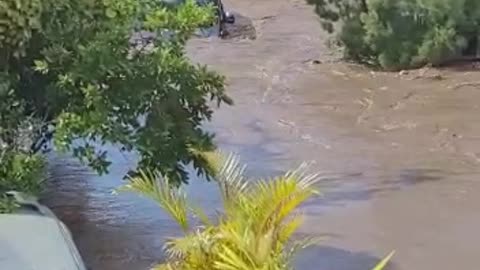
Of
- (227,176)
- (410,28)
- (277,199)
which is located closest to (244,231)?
(277,199)

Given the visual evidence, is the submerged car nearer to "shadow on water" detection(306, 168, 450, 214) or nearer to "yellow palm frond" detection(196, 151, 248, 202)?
"yellow palm frond" detection(196, 151, 248, 202)

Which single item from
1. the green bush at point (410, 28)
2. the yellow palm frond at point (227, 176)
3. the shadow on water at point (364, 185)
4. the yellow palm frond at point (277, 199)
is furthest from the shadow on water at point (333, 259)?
the green bush at point (410, 28)

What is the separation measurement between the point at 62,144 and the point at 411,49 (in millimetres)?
11753

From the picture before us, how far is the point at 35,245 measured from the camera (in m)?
4.21

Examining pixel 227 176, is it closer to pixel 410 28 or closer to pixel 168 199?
pixel 168 199

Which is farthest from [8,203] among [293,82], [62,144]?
[293,82]

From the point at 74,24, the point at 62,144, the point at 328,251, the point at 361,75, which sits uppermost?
the point at 74,24

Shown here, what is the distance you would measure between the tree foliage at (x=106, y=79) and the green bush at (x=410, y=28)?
10.2 metres

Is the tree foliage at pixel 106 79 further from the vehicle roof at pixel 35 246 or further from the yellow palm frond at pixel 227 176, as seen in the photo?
the vehicle roof at pixel 35 246

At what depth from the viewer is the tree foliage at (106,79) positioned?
7.47 m

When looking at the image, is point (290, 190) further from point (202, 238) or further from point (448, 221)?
point (448, 221)

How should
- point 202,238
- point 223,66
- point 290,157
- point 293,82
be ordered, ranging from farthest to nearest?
point 223,66
point 293,82
point 290,157
point 202,238

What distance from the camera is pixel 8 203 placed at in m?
5.32

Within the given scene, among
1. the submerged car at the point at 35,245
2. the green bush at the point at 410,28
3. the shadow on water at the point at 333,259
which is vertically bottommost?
the green bush at the point at 410,28
